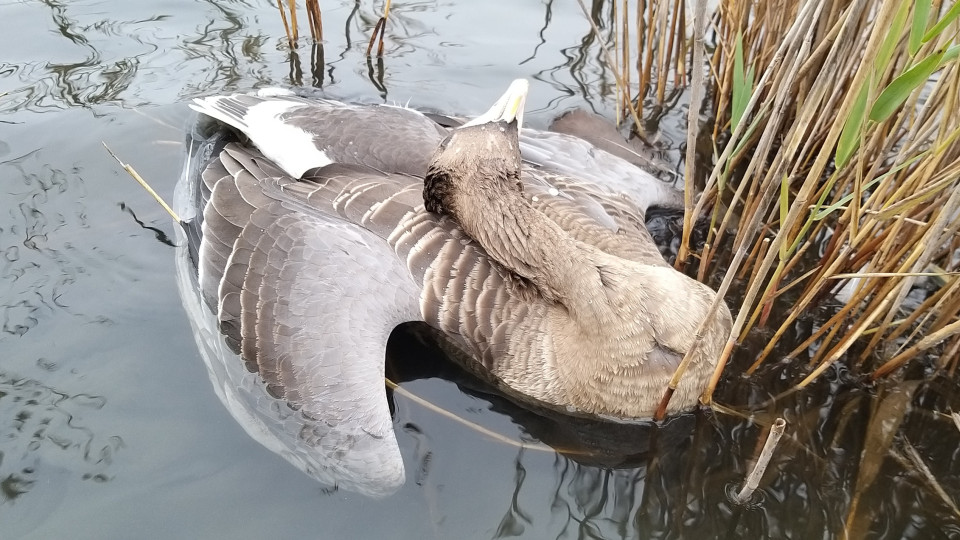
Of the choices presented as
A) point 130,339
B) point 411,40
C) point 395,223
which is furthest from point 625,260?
point 411,40

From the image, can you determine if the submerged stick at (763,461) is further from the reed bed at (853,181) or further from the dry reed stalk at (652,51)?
the dry reed stalk at (652,51)

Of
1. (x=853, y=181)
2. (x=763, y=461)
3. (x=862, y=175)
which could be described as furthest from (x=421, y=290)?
(x=853, y=181)

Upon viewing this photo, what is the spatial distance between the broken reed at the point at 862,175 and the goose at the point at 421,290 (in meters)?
0.47

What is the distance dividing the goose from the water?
17cm

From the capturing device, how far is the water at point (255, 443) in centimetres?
290

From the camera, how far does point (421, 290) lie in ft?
10.6

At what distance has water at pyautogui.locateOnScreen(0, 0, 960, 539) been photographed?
290 cm

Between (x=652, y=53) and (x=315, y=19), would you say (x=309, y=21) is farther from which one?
(x=652, y=53)

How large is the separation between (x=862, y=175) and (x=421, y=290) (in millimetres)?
1868

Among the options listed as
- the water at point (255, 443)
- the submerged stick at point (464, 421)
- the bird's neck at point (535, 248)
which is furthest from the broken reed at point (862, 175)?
the submerged stick at point (464, 421)

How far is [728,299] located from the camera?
3.92 metres

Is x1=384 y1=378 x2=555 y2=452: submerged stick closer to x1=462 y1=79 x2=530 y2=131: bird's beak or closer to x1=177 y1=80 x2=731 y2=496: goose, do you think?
x1=177 y1=80 x2=731 y2=496: goose

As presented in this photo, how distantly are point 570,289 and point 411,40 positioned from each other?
3.73 metres

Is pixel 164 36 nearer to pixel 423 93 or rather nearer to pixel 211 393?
pixel 423 93
